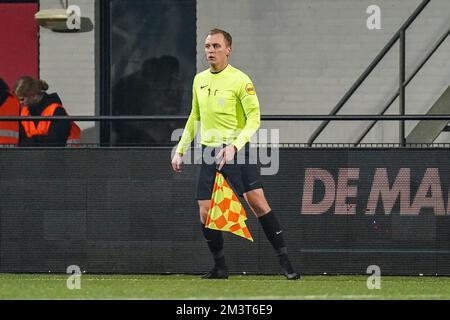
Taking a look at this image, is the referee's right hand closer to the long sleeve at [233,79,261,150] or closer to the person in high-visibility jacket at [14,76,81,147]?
the long sleeve at [233,79,261,150]

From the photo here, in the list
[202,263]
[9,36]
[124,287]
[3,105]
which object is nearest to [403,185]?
[202,263]

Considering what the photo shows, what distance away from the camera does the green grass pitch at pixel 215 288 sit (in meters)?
10.7

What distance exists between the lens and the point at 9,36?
17703 millimetres

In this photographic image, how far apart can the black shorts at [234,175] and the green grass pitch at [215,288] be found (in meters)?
0.73

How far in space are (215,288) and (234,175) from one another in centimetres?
119

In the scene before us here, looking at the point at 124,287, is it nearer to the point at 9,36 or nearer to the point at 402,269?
the point at 402,269

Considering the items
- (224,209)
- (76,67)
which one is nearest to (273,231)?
(224,209)

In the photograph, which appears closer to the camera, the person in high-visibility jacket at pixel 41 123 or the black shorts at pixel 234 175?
the black shorts at pixel 234 175

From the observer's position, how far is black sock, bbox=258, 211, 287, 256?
12305 millimetres

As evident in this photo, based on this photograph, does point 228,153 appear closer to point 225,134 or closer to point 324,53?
point 225,134

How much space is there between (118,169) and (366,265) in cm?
225

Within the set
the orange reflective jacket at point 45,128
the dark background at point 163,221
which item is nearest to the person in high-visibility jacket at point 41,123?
the orange reflective jacket at point 45,128

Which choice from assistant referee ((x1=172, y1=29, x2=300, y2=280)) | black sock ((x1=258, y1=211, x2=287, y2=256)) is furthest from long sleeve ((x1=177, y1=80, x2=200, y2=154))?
black sock ((x1=258, y1=211, x2=287, y2=256))

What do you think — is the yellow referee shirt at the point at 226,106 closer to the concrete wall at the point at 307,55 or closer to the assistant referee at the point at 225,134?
the assistant referee at the point at 225,134
